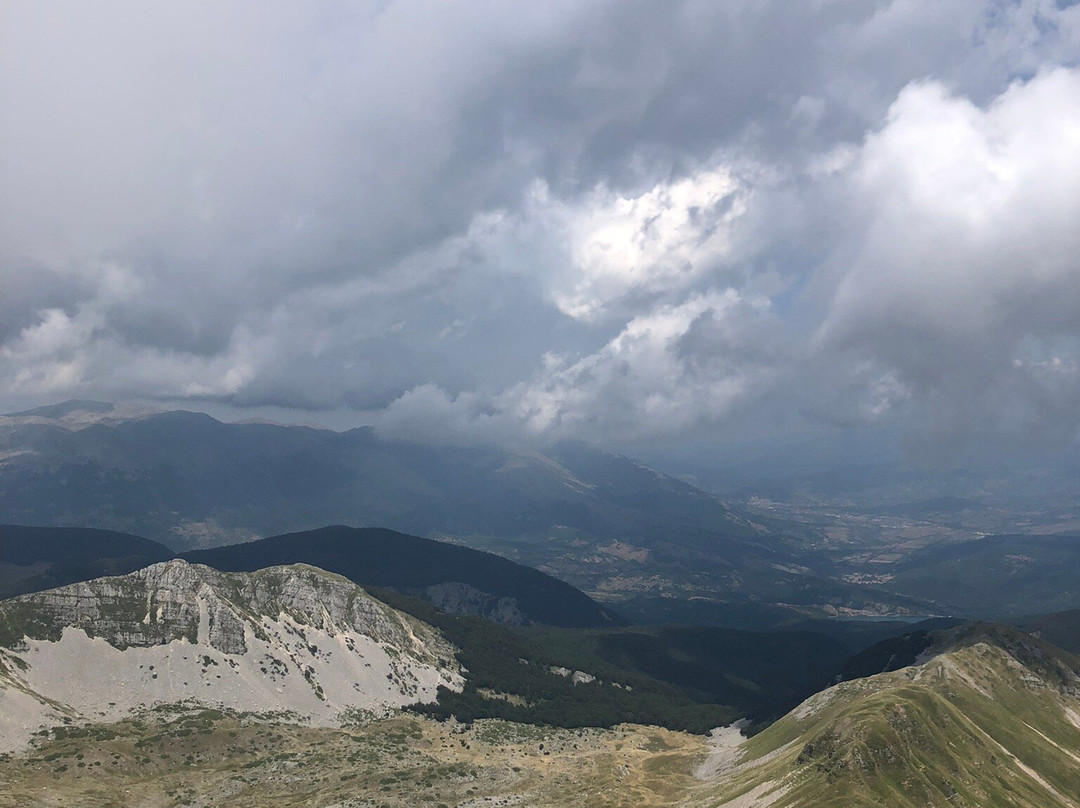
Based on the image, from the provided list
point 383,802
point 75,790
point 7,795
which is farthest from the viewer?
point 383,802

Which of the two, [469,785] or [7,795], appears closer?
[7,795]

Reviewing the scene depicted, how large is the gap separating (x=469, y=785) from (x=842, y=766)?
98.9m

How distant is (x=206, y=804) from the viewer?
17225cm

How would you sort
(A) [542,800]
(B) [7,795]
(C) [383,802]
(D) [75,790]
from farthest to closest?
(A) [542,800]
(C) [383,802]
(D) [75,790]
(B) [7,795]

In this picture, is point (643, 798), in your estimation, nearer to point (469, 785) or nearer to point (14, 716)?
point (469, 785)

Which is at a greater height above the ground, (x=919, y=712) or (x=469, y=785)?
(x=919, y=712)

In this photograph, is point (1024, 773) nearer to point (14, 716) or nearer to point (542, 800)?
point (542, 800)

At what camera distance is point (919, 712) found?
190 metres

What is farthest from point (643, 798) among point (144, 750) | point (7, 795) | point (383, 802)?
point (7, 795)

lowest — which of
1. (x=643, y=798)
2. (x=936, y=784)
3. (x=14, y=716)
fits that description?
(x=643, y=798)

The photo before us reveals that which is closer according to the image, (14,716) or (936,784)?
(936,784)

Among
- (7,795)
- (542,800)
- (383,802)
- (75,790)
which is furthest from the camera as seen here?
(542,800)

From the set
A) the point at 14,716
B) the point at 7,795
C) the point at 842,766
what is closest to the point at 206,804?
the point at 7,795

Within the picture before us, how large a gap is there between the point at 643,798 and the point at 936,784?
74501 mm
